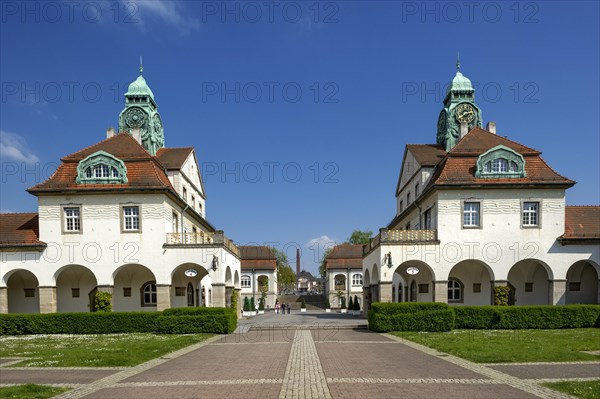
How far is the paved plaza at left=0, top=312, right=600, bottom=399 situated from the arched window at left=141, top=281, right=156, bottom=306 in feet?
43.9

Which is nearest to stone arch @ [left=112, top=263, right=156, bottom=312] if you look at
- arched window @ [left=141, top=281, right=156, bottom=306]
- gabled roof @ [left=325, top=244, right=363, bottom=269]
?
arched window @ [left=141, top=281, right=156, bottom=306]

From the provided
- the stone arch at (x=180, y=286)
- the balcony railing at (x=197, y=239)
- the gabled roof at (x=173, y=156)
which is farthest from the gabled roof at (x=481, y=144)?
the gabled roof at (x=173, y=156)

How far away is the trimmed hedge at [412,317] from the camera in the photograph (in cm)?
2225

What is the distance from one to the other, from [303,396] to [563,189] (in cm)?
2277

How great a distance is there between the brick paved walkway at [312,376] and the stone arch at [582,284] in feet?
52.1

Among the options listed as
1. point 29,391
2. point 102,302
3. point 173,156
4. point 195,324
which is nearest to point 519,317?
point 195,324

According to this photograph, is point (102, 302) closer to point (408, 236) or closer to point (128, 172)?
point (128, 172)

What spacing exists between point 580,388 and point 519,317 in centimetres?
1451

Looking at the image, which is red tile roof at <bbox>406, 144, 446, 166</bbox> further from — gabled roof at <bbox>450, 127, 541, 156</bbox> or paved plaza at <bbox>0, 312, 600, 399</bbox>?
paved plaza at <bbox>0, 312, 600, 399</bbox>

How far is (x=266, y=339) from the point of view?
20.7 meters

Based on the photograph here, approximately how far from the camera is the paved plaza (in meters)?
9.55

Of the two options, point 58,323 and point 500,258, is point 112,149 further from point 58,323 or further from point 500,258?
point 500,258

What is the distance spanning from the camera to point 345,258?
2498 inches

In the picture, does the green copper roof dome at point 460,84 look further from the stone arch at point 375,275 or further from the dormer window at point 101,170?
the dormer window at point 101,170
